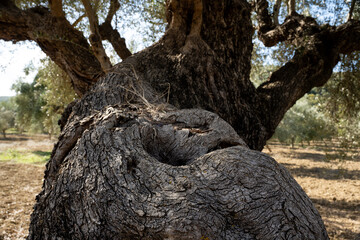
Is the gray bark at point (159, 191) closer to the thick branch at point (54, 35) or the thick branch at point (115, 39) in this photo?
the thick branch at point (54, 35)

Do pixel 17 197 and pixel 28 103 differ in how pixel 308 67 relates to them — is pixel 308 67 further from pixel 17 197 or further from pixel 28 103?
pixel 28 103

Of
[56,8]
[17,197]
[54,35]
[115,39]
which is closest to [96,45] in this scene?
[54,35]

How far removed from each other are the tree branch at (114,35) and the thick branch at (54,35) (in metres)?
1.59

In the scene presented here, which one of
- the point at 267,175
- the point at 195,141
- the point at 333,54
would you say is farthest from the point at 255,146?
the point at 333,54

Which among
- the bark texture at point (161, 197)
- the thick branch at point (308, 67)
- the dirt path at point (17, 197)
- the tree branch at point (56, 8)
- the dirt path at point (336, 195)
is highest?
the tree branch at point (56, 8)

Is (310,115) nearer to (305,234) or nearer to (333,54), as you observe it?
(333,54)

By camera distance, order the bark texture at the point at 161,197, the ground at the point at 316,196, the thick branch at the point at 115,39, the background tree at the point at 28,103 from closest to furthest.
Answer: the bark texture at the point at 161,197
the ground at the point at 316,196
the thick branch at the point at 115,39
the background tree at the point at 28,103

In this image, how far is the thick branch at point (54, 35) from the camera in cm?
472

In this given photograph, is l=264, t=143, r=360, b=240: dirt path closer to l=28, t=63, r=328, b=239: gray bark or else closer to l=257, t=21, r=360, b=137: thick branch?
l=257, t=21, r=360, b=137: thick branch

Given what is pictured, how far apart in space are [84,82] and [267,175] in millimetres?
4249

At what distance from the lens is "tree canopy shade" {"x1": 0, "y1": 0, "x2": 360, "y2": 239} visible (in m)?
1.60

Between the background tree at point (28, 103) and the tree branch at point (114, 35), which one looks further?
the background tree at point (28, 103)

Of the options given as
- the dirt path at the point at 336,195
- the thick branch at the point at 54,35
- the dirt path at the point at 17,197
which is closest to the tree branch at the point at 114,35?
the thick branch at the point at 54,35

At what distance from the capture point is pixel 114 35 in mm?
6656
